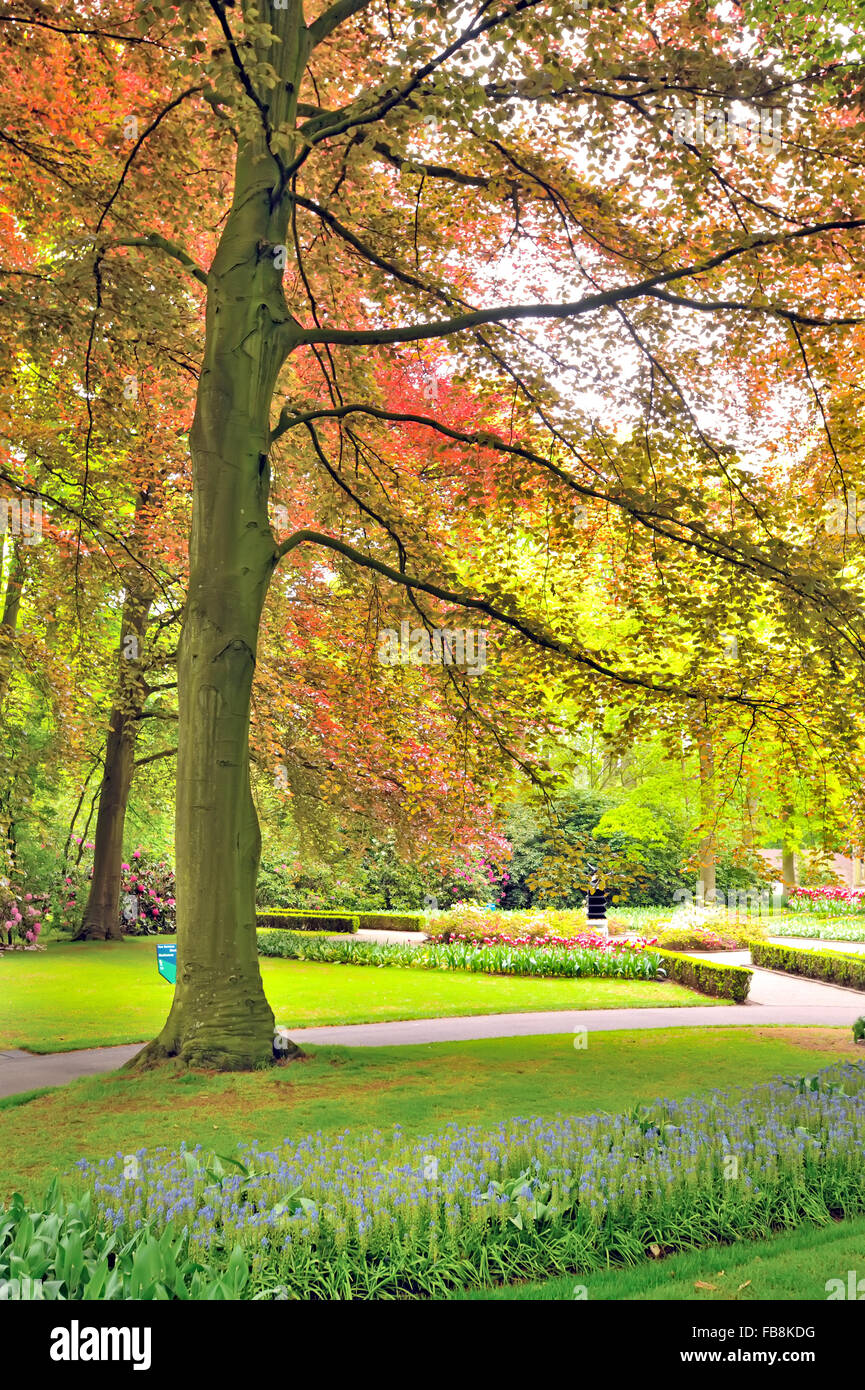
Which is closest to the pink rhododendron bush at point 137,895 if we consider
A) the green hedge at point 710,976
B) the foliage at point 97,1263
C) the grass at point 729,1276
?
the green hedge at point 710,976

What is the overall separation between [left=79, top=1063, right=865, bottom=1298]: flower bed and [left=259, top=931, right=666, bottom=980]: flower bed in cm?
1228

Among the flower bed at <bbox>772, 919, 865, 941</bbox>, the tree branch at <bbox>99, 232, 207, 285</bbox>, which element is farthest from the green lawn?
the flower bed at <bbox>772, 919, 865, 941</bbox>

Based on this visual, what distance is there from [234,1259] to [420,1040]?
7408 mm

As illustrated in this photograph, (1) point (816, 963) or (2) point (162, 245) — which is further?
(1) point (816, 963)

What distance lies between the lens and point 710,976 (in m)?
16.5

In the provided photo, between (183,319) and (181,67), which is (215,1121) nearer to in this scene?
(181,67)

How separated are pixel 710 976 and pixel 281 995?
279 inches

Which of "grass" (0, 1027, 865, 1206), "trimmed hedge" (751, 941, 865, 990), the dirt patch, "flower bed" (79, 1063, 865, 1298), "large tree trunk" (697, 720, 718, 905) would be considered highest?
"large tree trunk" (697, 720, 718, 905)

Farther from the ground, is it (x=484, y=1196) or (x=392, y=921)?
(x=484, y=1196)

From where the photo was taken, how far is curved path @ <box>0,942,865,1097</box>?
30.3ft

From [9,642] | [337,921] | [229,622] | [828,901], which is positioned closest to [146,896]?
[337,921]

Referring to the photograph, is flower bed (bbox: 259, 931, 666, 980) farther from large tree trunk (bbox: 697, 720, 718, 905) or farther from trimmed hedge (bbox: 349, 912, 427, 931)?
large tree trunk (bbox: 697, 720, 718, 905)

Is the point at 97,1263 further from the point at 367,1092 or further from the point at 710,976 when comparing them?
the point at 710,976

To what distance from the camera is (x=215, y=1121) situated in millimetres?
6375
